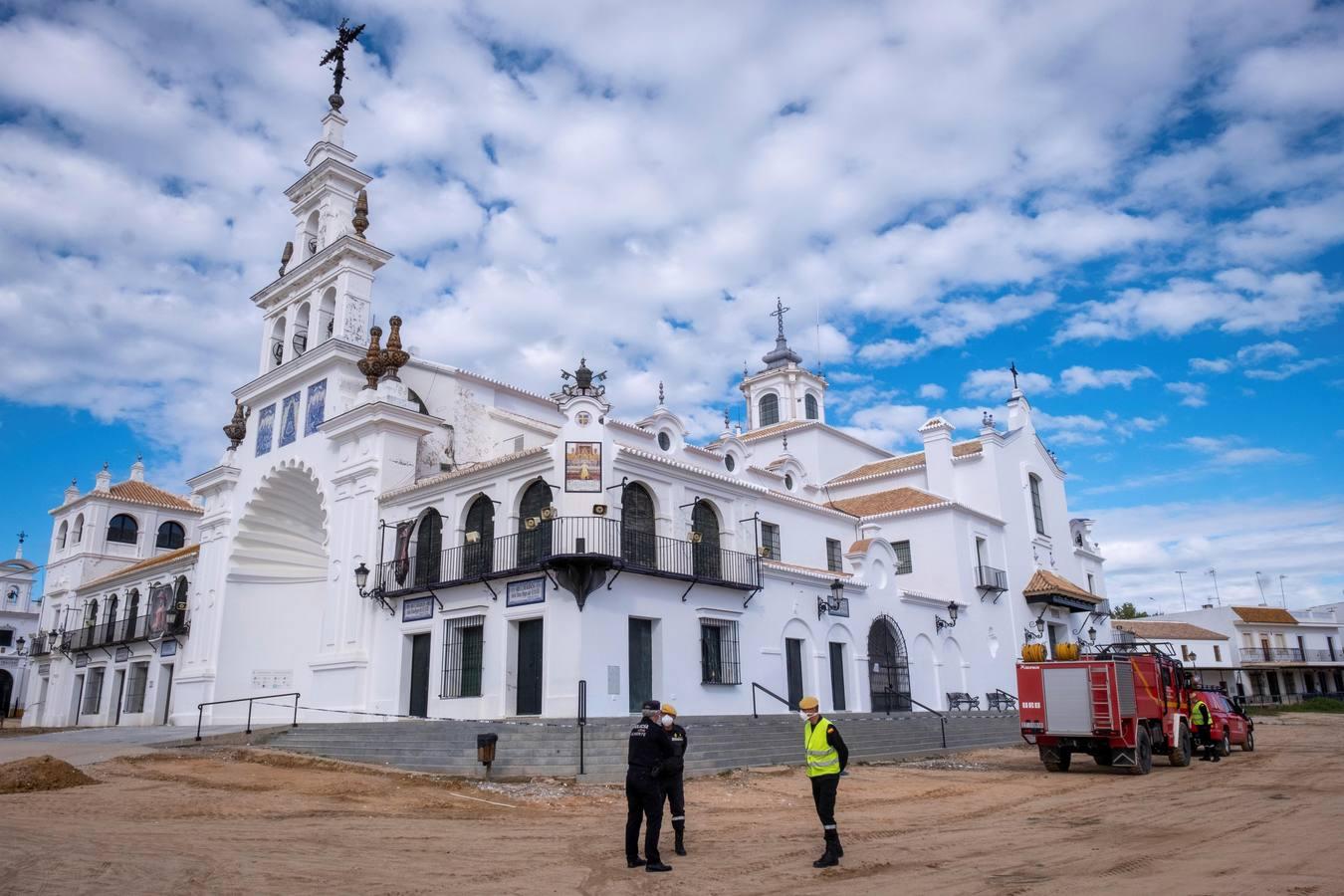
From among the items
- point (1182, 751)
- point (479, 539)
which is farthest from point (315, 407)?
point (1182, 751)

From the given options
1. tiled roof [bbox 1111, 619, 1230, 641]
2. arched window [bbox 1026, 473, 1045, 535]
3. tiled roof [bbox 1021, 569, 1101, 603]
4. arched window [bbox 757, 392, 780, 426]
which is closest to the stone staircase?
tiled roof [bbox 1021, 569, 1101, 603]

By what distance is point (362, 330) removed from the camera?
28016mm

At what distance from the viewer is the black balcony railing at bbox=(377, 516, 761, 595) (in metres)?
19.6

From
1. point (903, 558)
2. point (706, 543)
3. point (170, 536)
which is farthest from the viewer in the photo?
point (170, 536)

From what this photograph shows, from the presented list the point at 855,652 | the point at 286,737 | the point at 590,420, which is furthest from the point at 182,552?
the point at 855,652

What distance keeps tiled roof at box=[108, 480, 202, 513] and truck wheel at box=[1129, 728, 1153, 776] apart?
4421cm

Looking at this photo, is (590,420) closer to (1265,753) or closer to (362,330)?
(362,330)

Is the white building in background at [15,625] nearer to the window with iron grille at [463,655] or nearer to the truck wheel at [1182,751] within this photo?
the window with iron grille at [463,655]

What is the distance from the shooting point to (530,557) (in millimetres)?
20547

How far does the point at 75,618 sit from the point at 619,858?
42.3 meters

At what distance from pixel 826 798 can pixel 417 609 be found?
53.1 ft

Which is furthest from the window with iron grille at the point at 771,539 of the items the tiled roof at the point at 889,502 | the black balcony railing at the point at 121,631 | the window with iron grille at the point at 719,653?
the black balcony railing at the point at 121,631

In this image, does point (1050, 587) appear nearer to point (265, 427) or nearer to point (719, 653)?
point (719, 653)

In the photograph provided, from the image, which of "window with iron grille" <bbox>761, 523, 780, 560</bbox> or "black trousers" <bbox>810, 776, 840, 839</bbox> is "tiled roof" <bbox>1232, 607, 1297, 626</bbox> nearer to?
"window with iron grille" <bbox>761, 523, 780, 560</bbox>
